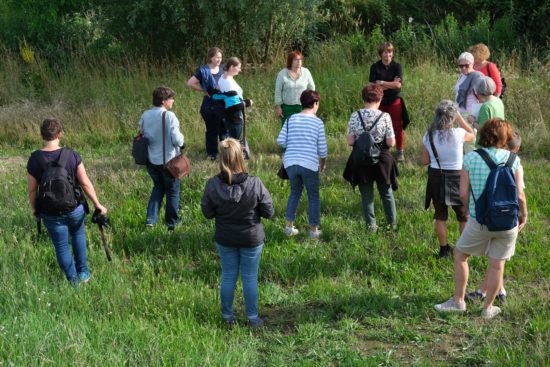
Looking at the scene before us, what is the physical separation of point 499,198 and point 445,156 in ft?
4.62

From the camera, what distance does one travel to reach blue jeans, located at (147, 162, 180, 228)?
8250mm

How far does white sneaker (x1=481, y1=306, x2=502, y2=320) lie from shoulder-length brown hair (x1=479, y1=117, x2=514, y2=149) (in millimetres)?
1411

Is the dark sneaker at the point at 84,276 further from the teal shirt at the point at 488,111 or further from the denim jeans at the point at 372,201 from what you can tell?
the teal shirt at the point at 488,111

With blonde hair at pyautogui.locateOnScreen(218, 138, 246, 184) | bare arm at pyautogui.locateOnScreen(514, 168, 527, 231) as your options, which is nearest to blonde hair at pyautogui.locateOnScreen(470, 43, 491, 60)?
bare arm at pyautogui.locateOnScreen(514, 168, 527, 231)

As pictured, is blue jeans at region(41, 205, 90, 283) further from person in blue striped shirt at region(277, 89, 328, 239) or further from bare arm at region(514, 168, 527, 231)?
bare arm at region(514, 168, 527, 231)

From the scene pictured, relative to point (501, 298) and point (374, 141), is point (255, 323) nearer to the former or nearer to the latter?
point (501, 298)

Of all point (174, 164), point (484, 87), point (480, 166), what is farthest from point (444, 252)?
point (174, 164)

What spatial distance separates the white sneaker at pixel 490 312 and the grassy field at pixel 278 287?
90 mm

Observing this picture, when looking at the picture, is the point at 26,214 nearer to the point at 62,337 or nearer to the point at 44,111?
the point at 62,337

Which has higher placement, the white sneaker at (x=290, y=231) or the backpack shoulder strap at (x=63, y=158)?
the backpack shoulder strap at (x=63, y=158)

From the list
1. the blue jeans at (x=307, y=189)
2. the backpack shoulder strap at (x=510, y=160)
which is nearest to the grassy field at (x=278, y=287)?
the blue jeans at (x=307, y=189)

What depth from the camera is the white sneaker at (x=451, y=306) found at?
20.7 ft

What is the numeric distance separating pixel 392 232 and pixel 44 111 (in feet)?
26.6

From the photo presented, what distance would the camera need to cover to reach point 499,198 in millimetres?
5730
